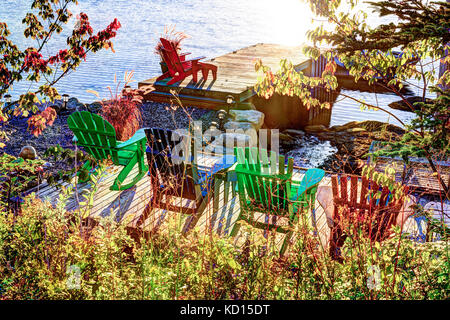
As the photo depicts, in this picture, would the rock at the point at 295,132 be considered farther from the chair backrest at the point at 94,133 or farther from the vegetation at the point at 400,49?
the vegetation at the point at 400,49

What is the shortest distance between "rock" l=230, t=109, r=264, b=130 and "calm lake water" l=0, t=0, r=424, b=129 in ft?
6.26

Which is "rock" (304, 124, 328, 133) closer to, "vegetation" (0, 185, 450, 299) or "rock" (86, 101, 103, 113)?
"rock" (86, 101, 103, 113)

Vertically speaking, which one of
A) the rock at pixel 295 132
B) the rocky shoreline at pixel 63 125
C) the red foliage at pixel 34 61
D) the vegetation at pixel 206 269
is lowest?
the rock at pixel 295 132

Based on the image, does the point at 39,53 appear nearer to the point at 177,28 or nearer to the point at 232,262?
the point at 232,262

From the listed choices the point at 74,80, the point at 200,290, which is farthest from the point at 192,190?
the point at 74,80

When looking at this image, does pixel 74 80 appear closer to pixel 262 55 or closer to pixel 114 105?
pixel 262 55

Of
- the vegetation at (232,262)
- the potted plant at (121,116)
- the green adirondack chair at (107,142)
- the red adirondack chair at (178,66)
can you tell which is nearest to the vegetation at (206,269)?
the vegetation at (232,262)

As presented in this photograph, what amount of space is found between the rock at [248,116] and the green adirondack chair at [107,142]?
12.3ft

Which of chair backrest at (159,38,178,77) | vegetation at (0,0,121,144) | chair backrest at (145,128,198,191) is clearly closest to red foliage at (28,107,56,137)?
vegetation at (0,0,121,144)

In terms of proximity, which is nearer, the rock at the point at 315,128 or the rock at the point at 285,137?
the rock at the point at 285,137

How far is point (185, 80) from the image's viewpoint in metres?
9.69

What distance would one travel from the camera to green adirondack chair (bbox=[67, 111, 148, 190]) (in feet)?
15.3

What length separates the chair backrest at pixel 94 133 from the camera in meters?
4.68

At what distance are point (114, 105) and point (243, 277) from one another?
189 inches
